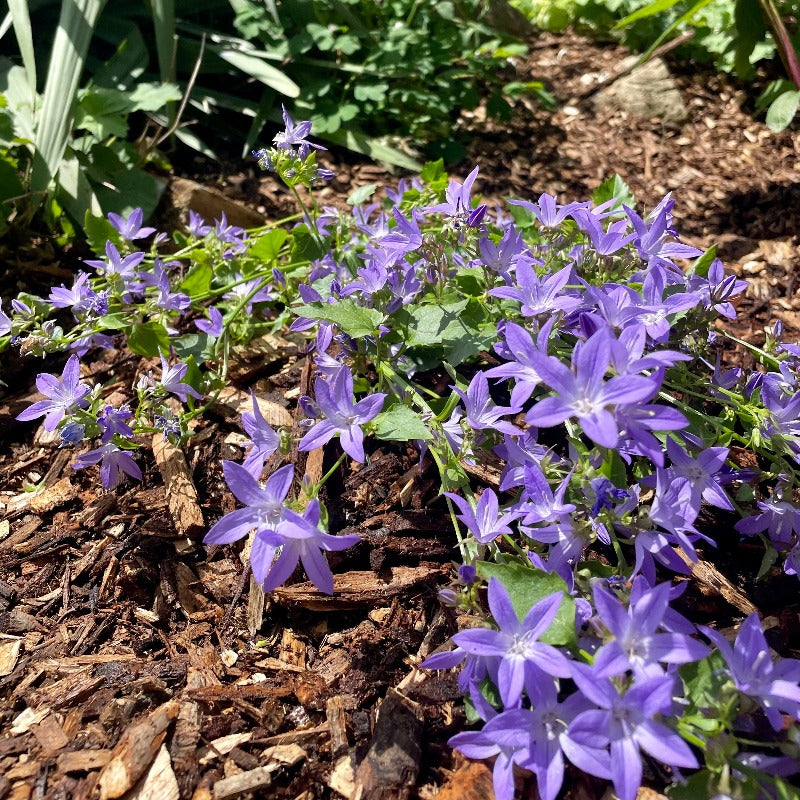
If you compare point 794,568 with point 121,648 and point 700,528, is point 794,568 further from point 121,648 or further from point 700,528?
point 121,648

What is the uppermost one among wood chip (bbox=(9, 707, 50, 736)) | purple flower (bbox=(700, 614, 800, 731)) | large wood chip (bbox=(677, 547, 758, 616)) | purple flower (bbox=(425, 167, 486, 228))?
purple flower (bbox=(425, 167, 486, 228))

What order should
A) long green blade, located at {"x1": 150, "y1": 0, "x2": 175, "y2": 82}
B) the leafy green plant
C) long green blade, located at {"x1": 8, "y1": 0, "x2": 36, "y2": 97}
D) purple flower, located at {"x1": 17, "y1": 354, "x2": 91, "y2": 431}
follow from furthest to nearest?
the leafy green plant → long green blade, located at {"x1": 150, "y1": 0, "x2": 175, "y2": 82} → long green blade, located at {"x1": 8, "y1": 0, "x2": 36, "y2": 97} → purple flower, located at {"x1": 17, "y1": 354, "x2": 91, "y2": 431}

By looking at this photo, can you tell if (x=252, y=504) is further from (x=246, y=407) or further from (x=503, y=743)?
(x=246, y=407)

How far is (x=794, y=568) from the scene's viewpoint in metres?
1.39

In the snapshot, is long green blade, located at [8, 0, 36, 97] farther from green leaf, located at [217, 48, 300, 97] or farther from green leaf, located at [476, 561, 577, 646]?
green leaf, located at [476, 561, 577, 646]

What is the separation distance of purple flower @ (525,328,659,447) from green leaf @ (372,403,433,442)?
0.33 metres

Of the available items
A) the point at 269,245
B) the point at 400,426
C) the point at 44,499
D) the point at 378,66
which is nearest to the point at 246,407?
the point at 269,245

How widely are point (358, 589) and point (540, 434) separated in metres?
0.61

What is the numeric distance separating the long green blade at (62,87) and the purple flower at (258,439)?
1585mm

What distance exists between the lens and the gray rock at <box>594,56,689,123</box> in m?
3.58

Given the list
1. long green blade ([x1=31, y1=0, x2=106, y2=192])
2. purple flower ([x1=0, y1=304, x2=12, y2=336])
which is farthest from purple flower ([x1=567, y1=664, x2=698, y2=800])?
long green blade ([x1=31, y1=0, x2=106, y2=192])

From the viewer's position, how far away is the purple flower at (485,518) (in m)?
1.24

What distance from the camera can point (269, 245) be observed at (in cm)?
199

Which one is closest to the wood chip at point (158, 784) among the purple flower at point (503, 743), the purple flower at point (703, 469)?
the purple flower at point (503, 743)
